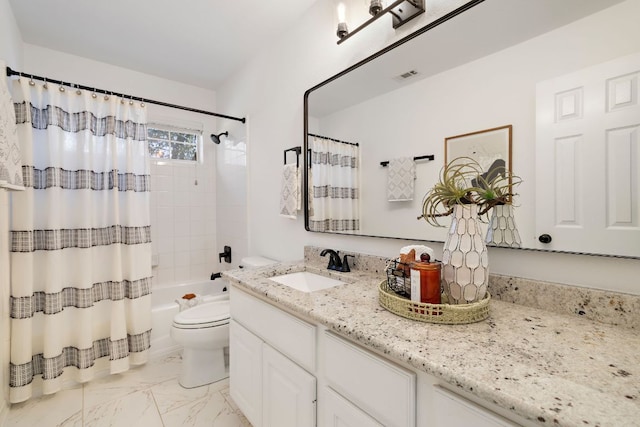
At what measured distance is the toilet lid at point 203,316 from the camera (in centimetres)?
187

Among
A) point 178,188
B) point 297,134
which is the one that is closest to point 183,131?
point 178,188

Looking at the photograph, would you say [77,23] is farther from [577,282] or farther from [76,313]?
[577,282]

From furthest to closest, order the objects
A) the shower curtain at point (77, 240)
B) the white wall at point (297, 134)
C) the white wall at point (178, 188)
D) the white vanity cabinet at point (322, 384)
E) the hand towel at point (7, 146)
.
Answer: the white wall at point (178, 188) < the shower curtain at point (77, 240) < the hand towel at point (7, 146) < the white wall at point (297, 134) < the white vanity cabinet at point (322, 384)

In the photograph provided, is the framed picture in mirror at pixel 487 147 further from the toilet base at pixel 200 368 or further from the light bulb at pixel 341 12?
the toilet base at pixel 200 368

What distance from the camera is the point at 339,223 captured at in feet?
5.54

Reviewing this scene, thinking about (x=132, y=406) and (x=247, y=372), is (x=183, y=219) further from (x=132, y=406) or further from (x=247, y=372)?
(x=247, y=372)

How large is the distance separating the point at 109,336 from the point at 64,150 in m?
1.28

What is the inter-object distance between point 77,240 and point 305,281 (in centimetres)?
154

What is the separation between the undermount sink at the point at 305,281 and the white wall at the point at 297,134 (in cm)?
24

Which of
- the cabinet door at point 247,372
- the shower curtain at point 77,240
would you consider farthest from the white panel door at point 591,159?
the shower curtain at point 77,240

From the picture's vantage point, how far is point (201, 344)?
1862 millimetres

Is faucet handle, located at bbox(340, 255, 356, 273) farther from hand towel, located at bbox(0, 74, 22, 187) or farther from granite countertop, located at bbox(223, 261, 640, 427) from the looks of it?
hand towel, located at bbox(0, 74, 22, 187)

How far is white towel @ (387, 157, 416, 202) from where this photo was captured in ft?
4.27

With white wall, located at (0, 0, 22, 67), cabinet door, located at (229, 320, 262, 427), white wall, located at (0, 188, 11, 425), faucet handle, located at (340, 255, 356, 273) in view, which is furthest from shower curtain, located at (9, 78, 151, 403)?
faucet handle, located at (340, 255, 356, 273)
